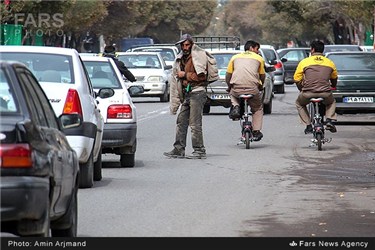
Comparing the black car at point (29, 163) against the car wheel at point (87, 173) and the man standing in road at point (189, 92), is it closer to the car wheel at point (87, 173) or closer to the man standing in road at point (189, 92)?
the car wheel at point (87, 173)

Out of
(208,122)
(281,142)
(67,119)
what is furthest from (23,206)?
(208,122)

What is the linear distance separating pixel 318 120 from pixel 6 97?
12.8 metres

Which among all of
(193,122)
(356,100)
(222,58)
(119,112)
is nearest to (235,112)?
(193,122)

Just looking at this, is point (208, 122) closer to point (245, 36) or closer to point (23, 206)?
point (23, 206)

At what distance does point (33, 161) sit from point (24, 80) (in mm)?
1061

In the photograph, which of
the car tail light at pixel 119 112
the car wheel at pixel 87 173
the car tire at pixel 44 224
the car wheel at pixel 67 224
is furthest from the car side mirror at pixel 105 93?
the car tire at pixel 44 224

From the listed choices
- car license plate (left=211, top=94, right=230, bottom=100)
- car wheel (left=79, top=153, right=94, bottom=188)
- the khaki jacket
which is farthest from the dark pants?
car license plate (left=211, top=94, right=230, bottom=100)

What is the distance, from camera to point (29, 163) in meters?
7.68

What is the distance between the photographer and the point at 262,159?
18.8 m

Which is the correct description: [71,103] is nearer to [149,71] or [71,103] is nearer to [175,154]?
[175,154]

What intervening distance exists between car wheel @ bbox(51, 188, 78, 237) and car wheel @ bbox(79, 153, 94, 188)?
4.21 m

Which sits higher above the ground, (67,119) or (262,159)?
(67,119)

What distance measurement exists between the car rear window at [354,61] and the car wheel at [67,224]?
18.7 m

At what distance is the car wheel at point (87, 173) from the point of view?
13.8m
